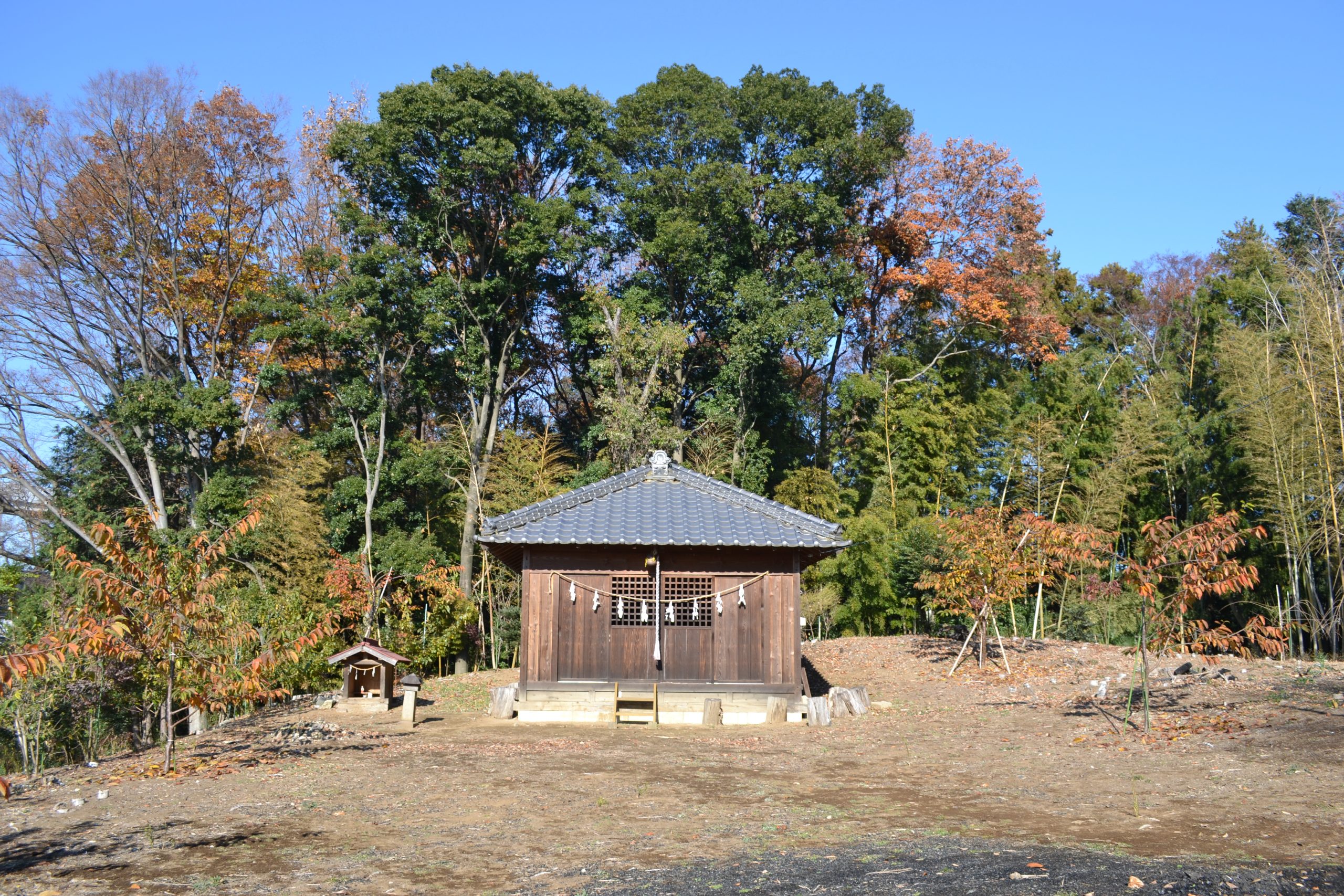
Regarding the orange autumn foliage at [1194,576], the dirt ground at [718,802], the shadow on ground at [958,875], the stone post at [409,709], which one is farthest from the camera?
the stone post at [409,709]

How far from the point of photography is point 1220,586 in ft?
32.8

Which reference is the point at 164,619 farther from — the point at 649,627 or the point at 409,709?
the point at 649,627

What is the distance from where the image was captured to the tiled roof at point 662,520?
44.7 ft

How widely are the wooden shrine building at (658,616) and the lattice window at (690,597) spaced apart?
15 millimetres

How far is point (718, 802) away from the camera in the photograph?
8.42 m

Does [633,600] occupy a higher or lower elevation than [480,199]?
lower

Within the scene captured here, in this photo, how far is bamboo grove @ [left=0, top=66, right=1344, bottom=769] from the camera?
21.2 meters

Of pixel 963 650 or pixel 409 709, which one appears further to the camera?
pixel 963 650

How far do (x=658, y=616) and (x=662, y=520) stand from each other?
1.44 m

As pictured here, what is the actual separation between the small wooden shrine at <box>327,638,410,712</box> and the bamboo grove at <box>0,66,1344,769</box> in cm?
270

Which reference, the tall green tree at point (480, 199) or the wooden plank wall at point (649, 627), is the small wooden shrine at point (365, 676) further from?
the tall green tree at point (480, 199)

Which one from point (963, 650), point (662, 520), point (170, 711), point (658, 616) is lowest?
point (170, 711)

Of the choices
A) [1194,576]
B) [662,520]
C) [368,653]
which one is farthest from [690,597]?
[1194,576]

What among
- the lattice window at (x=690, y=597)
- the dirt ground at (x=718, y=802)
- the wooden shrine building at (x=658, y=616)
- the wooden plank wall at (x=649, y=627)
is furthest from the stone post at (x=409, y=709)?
the lattice window at (x=690, y=597)
